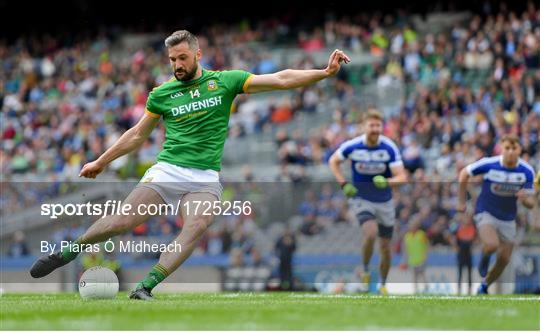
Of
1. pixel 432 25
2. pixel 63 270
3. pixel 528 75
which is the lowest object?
pixel 63 270

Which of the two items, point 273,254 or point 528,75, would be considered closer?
point 273,254

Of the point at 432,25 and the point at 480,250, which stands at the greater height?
the point at 432,25

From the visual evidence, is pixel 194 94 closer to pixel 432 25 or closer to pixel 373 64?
pixel 373 64

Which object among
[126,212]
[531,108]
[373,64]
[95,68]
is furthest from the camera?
[95,68]

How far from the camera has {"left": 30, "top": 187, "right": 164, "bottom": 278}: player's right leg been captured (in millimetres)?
11273

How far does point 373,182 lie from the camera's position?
53.1ft

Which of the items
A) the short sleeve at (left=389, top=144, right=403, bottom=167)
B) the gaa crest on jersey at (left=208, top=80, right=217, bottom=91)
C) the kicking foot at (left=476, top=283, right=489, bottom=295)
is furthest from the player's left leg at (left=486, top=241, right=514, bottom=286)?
the gaa crest on jersey at (left=208, top=80, right=217, bottom=91)

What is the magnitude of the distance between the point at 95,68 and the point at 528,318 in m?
28.2

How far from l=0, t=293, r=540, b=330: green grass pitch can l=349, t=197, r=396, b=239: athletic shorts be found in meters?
4.84

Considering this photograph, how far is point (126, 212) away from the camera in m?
11.3

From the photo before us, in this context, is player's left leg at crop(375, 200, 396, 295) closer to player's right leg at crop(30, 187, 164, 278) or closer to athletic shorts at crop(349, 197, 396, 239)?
athletic shorts at crop(349, 197, 396, 239)

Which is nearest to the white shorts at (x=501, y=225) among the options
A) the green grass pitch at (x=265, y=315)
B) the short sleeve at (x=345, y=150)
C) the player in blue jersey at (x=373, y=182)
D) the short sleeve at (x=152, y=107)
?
the player in blue jersey at (x=373, y=182)

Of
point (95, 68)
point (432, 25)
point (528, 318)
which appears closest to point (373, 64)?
point (432, 25)

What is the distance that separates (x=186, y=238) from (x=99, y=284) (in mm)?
1031
